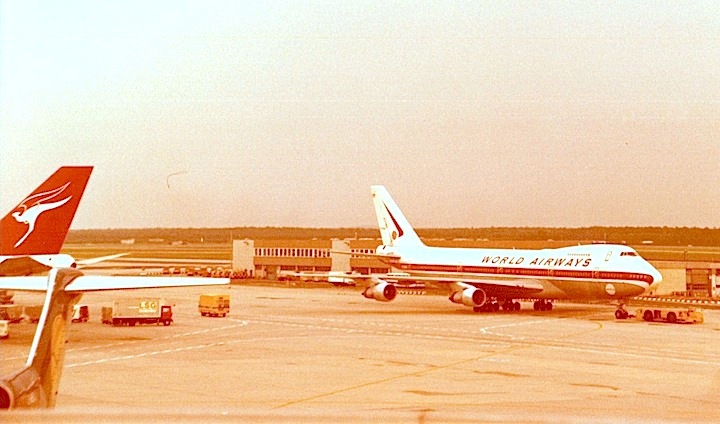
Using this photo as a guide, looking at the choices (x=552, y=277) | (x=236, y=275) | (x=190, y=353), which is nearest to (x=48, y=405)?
(x=190, y=353)

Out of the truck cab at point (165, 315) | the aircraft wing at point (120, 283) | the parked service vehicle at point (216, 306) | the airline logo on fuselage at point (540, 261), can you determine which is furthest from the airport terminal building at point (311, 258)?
the aircraft wing at point (120, 283)

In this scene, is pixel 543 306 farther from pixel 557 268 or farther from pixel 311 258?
pixel 311 258

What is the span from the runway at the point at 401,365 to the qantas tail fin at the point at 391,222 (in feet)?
35.9

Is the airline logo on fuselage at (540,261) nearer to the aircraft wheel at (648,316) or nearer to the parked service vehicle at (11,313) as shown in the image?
the aircraft wheel at (648,316)

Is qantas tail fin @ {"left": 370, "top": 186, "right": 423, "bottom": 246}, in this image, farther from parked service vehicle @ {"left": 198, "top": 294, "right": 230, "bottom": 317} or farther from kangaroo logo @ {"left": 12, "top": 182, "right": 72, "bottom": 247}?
kangaroo logo @ {"left": 12, "top": 182, "right": 72, "bottom": 247}

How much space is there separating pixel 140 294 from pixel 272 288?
18.7m

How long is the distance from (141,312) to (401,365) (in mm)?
21543

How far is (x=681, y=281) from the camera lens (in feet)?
247

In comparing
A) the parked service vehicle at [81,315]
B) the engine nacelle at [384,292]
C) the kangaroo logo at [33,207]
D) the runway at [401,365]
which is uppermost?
the kangaroo logo at [33,207]

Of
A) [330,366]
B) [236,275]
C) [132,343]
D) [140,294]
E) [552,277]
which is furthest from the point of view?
[236,275]

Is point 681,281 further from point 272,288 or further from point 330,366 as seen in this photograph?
point 330,366

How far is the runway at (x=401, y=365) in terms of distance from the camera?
24453mm

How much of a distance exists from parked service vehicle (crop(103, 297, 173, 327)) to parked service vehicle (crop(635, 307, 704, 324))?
28.3 metres

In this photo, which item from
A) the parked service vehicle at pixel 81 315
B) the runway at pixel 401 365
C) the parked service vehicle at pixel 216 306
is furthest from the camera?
the parked service vehicle at pixel 216 306
